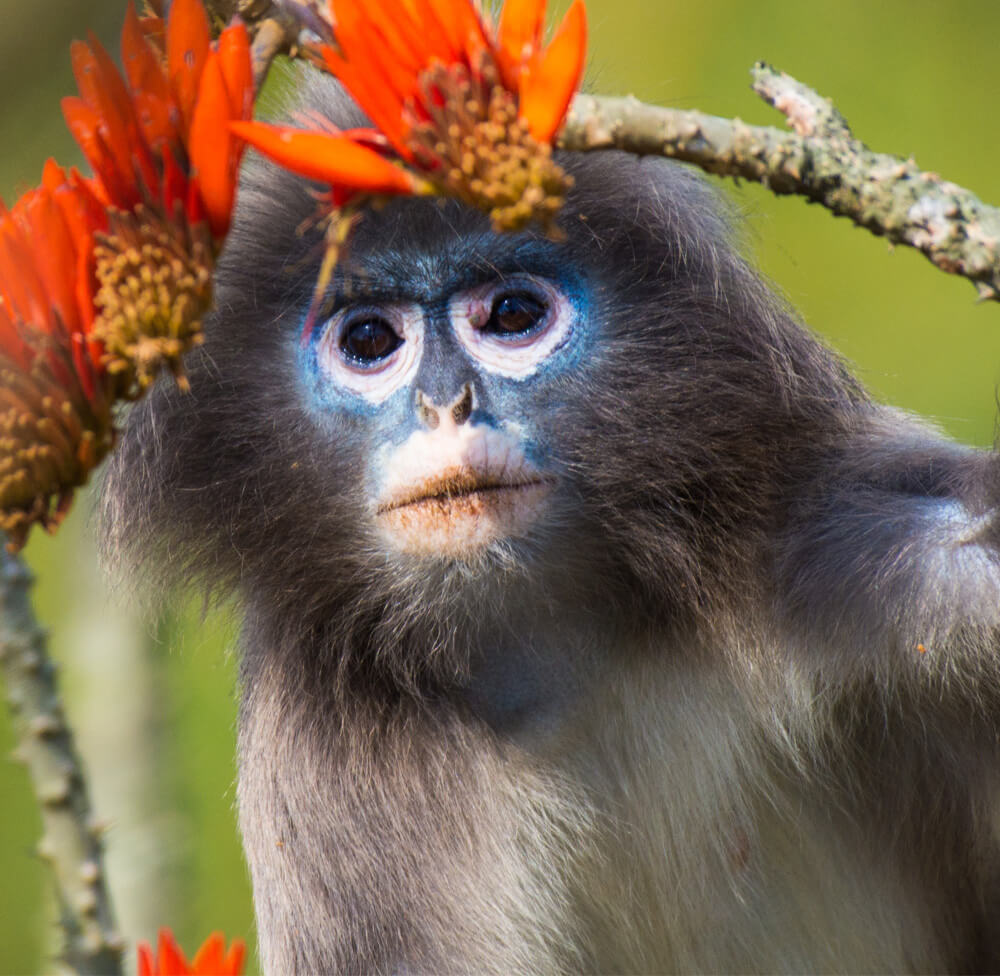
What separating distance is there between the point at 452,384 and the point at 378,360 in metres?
0.24

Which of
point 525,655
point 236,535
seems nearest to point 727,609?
point 525,655

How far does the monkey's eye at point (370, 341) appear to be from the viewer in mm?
2467

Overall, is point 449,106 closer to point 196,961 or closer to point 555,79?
point 555,79

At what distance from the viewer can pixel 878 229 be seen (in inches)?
49.8

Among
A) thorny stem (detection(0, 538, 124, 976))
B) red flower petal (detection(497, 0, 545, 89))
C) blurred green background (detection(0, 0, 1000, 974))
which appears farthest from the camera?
blurred green background (detection(0, 0, 1000, 974))

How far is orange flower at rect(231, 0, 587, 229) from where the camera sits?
3.58ft

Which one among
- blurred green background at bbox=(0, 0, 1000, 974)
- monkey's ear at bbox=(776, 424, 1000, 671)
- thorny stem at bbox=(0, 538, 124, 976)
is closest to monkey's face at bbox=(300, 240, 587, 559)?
monkey's ear at bbox=(776, 424, 1000, 671)

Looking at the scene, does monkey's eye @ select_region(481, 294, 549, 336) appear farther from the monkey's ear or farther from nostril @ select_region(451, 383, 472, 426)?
the monkey's ear

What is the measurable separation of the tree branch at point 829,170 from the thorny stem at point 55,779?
592 millimetres

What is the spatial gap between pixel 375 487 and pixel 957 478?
105 cm

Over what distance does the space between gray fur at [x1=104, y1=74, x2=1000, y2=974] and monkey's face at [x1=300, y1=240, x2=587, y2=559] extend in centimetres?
3

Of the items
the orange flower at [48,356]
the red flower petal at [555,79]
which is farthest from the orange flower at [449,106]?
the orange flower at [48,356]

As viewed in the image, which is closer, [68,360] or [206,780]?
[68,360]

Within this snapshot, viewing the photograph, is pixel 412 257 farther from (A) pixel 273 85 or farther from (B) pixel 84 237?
(B) pixel 84 237
